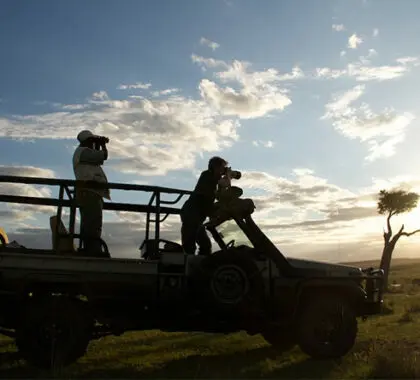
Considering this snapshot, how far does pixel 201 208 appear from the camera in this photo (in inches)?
315

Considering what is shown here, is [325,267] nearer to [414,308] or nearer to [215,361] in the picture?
[215,361]

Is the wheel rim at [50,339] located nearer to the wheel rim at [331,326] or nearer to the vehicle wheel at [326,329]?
the vehicle wheel at [326,329]

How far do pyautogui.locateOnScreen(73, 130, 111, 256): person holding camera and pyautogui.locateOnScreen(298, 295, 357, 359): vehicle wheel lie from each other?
10.5 ft

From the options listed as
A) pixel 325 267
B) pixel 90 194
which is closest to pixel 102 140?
pixel 90 194

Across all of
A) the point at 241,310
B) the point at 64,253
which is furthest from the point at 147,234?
the point at 241,310

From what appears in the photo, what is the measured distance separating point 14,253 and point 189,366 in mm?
2914

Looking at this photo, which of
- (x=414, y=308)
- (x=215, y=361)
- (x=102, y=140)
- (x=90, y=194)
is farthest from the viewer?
(x=414, y=308)

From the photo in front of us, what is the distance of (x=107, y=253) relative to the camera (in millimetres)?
7297

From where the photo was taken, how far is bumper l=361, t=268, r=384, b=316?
318 inches

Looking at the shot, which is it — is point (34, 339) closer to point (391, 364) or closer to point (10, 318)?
point (10, 318)

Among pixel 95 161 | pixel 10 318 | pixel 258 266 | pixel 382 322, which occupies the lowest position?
pixel 382 322

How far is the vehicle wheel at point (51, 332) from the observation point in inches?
261

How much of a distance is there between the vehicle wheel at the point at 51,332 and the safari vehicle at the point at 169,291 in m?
0.01

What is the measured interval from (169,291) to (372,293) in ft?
11.0
